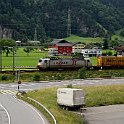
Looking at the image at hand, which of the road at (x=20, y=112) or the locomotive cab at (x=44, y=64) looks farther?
the locomotive cab at (x=44, y=64)

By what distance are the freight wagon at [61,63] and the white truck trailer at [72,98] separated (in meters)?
33.0

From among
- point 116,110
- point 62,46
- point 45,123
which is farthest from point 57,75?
point 62,46

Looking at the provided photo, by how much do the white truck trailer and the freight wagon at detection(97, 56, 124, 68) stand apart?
138 ft

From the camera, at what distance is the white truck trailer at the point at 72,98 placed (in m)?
43.1

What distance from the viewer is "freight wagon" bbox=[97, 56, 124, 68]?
8606 centimetres

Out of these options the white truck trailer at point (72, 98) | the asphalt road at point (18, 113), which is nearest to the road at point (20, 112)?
the asphalt road at point (18, 113)

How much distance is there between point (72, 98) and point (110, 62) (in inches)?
1779

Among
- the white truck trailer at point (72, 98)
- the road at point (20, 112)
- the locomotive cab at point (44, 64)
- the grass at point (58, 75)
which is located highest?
the locomotive cab at point (44, 64)

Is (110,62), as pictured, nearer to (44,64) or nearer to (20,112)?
(44,64)

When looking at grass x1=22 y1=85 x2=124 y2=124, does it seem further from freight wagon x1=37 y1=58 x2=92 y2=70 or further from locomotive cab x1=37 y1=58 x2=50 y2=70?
freight wagon x1=37 y1=58 x2=92 y2=70

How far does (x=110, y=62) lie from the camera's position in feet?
286

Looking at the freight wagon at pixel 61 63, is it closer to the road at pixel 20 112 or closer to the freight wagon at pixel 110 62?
the freight wagon at pixel 110 62

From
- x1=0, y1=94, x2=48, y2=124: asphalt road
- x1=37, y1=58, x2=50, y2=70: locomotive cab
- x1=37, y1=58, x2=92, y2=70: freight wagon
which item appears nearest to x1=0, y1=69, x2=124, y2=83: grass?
x1=37, y1=58, x2=92, y2=70: freight wagon

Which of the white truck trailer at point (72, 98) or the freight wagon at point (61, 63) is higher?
the freight wagon at point (61, 63)
